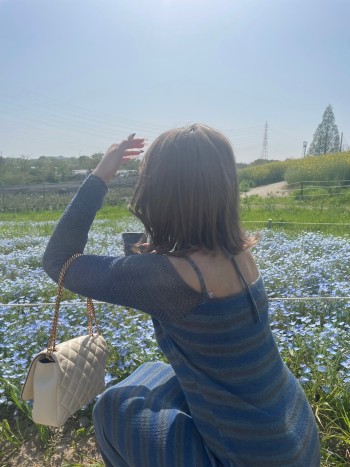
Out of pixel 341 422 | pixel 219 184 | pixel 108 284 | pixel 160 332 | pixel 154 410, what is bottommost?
pixel 341 422

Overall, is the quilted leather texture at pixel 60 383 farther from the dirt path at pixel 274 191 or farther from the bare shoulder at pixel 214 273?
the dirt path at pixel 274 191

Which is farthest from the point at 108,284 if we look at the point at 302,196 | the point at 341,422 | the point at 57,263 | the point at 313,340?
the point at 302,196

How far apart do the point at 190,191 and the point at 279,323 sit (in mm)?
2346

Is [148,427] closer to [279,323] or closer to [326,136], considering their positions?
[279,323]

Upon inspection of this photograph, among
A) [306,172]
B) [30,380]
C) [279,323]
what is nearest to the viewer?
[30,380]

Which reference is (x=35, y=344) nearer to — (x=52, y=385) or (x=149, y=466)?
(x=52, y=385)

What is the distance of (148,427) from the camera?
51.9 inches

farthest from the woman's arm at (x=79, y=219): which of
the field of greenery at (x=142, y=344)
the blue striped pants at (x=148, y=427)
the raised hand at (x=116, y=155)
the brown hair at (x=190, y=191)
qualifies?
the field of greenery at (x=142, y=344)

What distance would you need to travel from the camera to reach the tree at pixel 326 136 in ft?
144

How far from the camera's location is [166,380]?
153 centimetres

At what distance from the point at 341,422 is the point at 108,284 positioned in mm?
1618

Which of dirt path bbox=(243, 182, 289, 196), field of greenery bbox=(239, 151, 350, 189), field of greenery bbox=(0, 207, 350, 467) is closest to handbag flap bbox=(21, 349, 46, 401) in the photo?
field of greenery bbox=(0, 207, 350, 467)

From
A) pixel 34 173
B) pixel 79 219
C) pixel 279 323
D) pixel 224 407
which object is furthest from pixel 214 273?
pixel 34 173

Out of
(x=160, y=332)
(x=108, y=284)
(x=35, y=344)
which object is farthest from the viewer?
(x=35, y=344)
